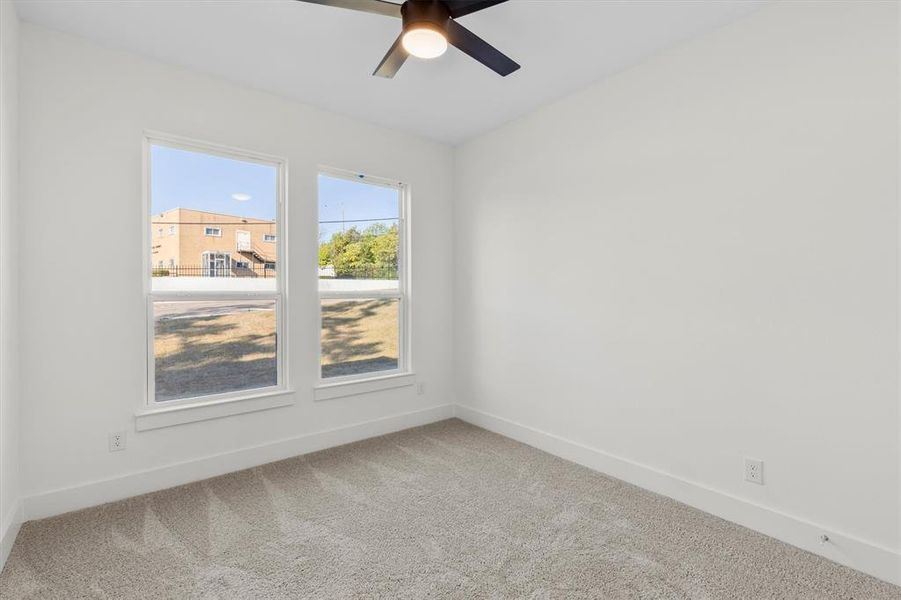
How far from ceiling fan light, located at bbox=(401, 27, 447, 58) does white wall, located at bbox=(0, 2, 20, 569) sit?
6.02 feet

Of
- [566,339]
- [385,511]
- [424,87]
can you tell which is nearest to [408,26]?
[424,87]

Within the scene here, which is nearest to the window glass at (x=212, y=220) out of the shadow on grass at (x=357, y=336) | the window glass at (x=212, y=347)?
the window glass at (x=212, y=347)

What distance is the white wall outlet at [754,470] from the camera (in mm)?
2211

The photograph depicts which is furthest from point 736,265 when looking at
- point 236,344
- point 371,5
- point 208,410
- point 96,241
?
point 96,241

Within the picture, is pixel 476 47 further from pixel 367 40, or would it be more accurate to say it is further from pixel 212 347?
pixel 212 347

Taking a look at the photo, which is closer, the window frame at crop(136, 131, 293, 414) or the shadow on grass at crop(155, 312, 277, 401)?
the window frame at crop(136, 131, 293, 414)

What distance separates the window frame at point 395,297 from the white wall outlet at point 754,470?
99.1 inches

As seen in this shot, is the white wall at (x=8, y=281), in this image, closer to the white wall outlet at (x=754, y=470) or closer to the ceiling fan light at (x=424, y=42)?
the ceiling fan light at (x=424, y=42)

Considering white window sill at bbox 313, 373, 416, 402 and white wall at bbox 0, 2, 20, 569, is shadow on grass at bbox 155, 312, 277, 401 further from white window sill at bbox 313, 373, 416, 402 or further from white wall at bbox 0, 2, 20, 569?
white wall at bbox 0, 2, 20, 569

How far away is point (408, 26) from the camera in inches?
72.6

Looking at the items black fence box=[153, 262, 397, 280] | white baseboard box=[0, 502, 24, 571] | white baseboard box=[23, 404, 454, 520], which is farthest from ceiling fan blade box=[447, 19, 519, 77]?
white baseboard box=[0, 502, 24, 571]

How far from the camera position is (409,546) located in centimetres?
211

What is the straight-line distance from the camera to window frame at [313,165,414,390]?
11.2ft

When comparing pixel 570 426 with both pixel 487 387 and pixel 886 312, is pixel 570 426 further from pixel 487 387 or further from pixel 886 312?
pixel 886 312
